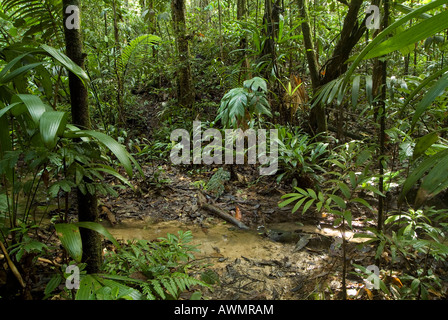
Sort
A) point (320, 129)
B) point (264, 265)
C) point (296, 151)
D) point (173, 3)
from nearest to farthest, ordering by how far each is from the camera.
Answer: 1. point (264, 265)
2. point (296, 151)
3. point (320, 129)
4. point (173, 3)

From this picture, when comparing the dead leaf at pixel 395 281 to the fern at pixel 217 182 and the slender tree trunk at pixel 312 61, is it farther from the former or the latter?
the slender tree trunk at pixel 312 61

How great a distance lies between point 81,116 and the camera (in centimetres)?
141

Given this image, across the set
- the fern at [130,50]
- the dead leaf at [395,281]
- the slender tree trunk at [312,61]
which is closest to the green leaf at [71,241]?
the dead leaf at [395,281]

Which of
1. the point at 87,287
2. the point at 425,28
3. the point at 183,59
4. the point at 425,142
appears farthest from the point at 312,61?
the point at 87,287

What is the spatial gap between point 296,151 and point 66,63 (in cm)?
227

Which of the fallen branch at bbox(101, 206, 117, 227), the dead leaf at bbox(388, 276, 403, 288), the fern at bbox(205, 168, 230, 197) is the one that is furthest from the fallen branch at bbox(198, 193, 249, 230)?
the dead leaf at bbox(388, 276, 403, 288)

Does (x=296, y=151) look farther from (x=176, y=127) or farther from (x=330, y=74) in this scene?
(x=176, y=127)

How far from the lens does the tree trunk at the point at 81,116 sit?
1373 mm

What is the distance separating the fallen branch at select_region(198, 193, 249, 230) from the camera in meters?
2.59

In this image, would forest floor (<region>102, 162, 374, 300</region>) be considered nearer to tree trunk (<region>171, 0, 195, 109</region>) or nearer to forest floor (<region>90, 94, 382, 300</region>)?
forest floor (<region>90, 94, 382, 300</region>)

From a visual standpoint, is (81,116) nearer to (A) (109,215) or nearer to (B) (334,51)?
(A) (109,215)

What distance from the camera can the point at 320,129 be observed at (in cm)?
342

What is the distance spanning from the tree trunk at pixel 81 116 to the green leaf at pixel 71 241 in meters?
0.33
